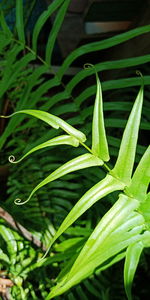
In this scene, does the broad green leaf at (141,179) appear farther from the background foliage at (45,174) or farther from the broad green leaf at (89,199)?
the background foliage at (45,174)

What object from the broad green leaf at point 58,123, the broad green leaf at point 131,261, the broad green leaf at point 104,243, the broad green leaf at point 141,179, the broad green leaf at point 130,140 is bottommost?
the broad green leaf at point 131,261

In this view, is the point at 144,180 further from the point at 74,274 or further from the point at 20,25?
the point at 20,25

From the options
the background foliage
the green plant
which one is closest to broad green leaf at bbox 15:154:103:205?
the green plant

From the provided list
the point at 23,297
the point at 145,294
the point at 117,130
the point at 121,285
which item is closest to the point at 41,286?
the point at 23,297

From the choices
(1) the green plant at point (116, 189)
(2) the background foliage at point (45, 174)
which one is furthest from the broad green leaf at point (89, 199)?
(2) the background foliage at point (45, 174)

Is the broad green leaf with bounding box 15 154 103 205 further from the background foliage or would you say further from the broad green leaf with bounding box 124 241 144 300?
the background foliage

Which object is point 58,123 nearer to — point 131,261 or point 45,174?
point 131,261

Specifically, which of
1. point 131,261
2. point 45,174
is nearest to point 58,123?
point 131,261
